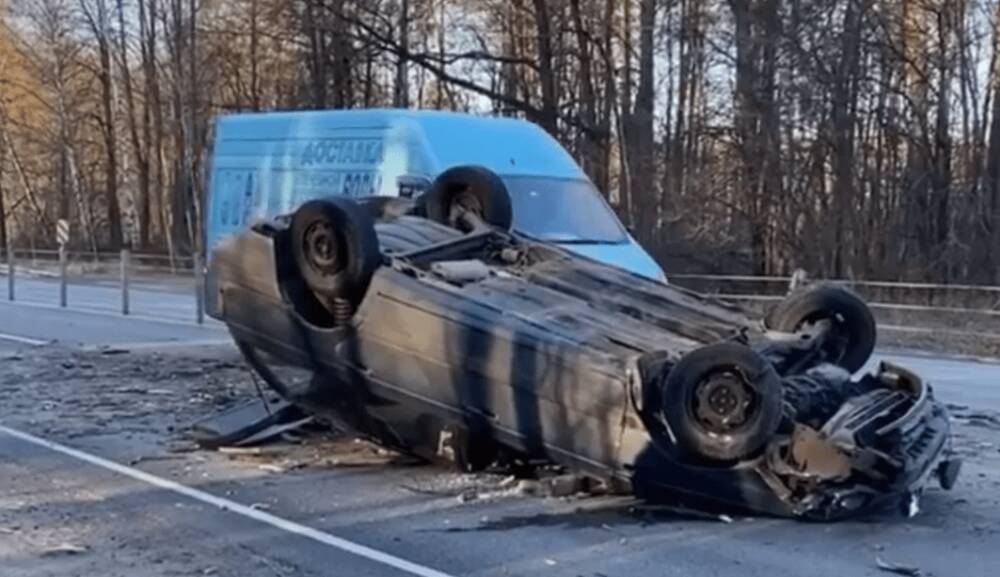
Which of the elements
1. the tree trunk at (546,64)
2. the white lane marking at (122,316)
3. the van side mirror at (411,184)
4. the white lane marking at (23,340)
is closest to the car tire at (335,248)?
the van side mirror at (411,184)

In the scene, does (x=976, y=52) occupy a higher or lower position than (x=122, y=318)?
higher

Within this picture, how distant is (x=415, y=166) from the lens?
13.6 metres

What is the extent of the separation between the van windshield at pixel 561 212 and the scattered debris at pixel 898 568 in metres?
7.05

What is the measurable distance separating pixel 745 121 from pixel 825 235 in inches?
126

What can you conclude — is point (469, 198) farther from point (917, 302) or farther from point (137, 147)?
point (137, 147)

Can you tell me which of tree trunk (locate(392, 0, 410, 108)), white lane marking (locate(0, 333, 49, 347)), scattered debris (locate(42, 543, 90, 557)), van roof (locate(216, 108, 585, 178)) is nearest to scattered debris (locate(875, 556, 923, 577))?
scattered debris (locate(42, 543, 90, 557))

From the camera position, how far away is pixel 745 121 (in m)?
31.9

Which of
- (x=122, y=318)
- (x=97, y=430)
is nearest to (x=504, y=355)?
(x=97, y=430)

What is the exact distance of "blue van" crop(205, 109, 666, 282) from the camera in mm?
13484

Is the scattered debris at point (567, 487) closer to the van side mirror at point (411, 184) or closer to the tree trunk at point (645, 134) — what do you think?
the van side mirror at point (411, 184)

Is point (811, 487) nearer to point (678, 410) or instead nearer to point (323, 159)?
point (678, 410)

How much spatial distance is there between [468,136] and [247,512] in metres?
6.99

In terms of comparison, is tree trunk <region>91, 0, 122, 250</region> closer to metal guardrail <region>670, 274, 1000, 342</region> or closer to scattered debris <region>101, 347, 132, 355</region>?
metal guardrail <region>670, 274, 1000, 342</region>

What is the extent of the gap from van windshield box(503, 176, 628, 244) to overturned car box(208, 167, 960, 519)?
147 inches
